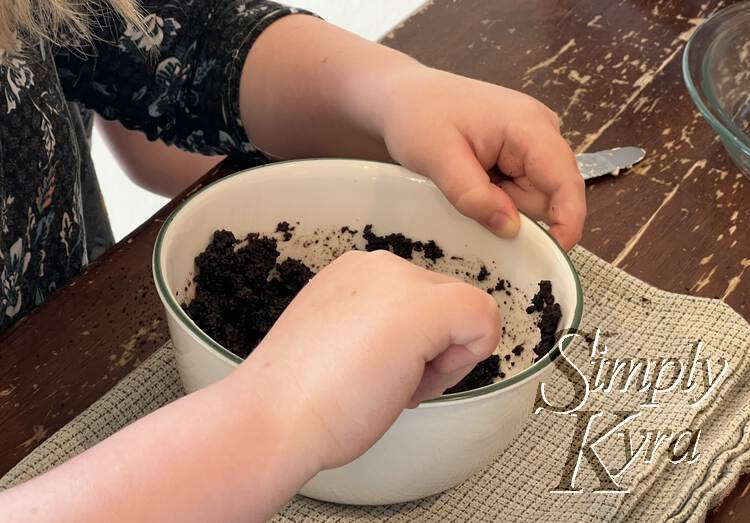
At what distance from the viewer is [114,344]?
0.57 metres

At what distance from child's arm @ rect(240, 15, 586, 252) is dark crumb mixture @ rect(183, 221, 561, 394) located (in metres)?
0.05

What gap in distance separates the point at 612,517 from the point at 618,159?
1.08 feet

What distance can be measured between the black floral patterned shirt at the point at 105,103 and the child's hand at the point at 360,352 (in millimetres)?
362

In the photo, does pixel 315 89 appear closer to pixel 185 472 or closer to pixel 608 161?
pixel 608 161

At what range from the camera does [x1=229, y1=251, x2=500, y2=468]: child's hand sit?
1.30ft

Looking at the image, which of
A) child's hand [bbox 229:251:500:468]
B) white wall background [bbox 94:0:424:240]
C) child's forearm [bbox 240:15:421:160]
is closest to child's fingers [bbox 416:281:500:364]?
child's hand [bbox 229:251:500:468]

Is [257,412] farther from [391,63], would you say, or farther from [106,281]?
[391,63]

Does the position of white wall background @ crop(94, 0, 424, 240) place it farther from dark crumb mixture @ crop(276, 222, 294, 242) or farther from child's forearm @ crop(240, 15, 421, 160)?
dark crumb mixture @ crop(276, 222, 294, 242)

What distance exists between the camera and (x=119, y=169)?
63.7 inches

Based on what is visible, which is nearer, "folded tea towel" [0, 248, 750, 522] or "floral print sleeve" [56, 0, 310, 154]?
"folded tea towel" [0, 248, 750, 522]

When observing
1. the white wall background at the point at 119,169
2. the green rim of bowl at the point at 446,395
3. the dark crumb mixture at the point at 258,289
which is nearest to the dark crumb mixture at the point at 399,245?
the dark crumb mixture at the point at 258,289

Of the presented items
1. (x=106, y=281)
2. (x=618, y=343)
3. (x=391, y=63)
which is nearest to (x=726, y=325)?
(x=618, y=343)

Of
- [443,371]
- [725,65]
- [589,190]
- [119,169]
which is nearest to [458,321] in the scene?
[443,371]

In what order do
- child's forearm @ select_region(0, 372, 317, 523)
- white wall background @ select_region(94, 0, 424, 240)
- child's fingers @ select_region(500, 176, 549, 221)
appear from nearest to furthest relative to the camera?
child's forearm @ select_region(0, 372, 317, 523) → child's fingers @ select_region(500, 176, 549, 221) → white wall background @ select_region(94, 0, 424, 240)
